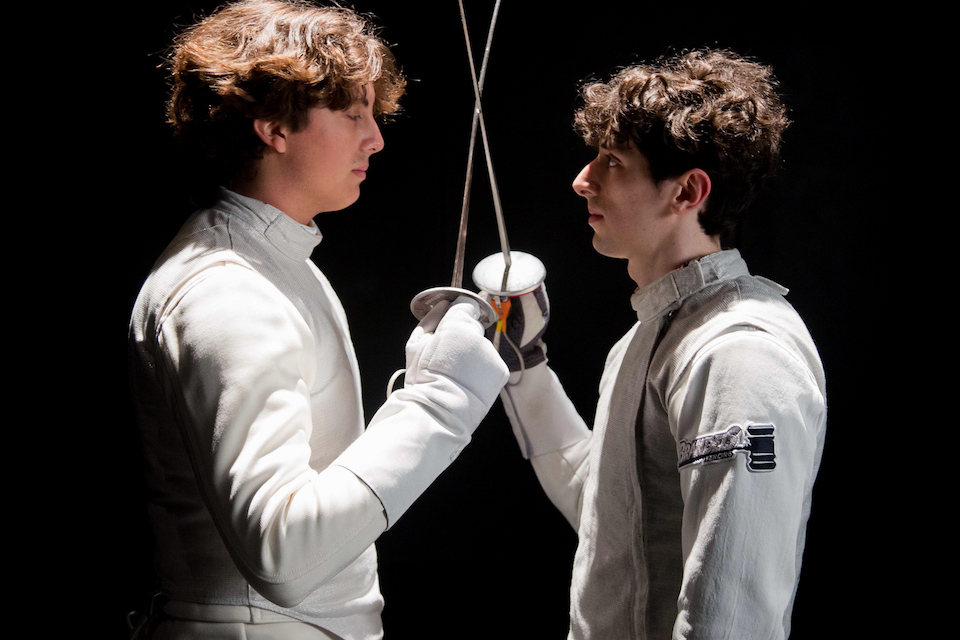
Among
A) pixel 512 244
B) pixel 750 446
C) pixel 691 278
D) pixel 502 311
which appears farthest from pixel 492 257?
pixel 750 446

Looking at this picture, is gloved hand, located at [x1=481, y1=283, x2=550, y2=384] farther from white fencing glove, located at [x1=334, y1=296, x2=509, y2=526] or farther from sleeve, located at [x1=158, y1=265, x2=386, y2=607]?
sleeve, located at [x1=158, y1=265, x2=386, y2=607]

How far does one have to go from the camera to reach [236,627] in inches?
44.2

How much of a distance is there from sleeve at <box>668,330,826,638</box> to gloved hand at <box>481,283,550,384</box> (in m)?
0.59

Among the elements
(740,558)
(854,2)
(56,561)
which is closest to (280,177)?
(740,558)

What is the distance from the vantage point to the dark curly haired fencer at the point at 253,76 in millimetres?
1228

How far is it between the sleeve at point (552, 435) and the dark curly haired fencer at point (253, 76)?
721 mm

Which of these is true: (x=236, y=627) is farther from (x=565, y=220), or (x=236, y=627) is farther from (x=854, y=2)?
(x=854, y=2)

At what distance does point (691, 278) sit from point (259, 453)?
28.6 inches

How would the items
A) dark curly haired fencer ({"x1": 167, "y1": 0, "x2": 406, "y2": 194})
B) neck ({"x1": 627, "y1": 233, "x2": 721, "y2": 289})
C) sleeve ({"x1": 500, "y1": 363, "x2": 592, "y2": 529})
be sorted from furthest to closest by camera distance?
sleeve ({"x1": 500, "y1": 363, "x2": 592, "y2": 529}), neck ({"x1": 627, "y1": 233, "x2": 721, "y2": 289}), dark curly haired fencer ({"x1": 167, "y1": 0, "x2": 406, "y2": 194})

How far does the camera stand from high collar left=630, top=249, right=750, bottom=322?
1.26 metres

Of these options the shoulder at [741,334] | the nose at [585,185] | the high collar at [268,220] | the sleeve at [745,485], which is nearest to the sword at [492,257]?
the nose at [585,185]

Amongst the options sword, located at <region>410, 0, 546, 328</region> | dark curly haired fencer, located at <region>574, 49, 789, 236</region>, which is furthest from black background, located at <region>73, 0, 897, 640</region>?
dark curly haired fencer, located at <region>574, 49, 789, 236</region>

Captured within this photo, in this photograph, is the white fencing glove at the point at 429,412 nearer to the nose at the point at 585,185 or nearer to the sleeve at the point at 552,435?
the nose at the point at 585,185

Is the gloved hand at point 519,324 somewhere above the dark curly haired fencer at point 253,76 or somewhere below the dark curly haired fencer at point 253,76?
below
